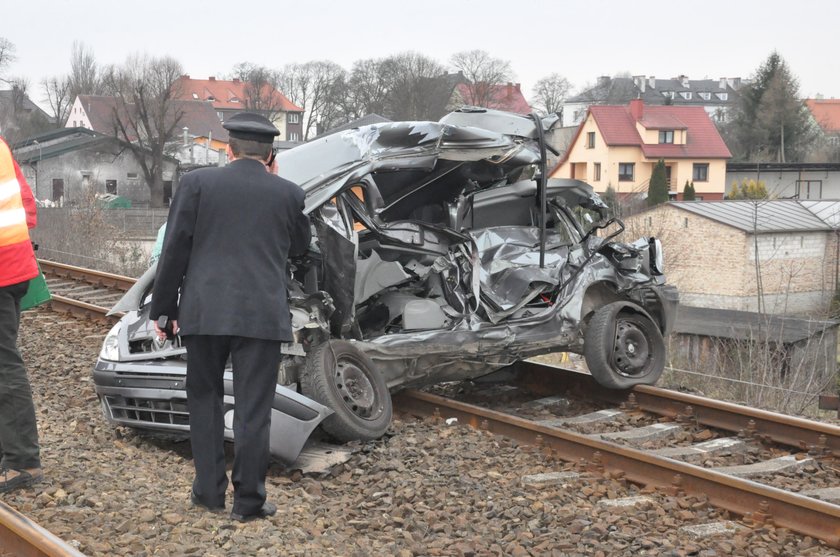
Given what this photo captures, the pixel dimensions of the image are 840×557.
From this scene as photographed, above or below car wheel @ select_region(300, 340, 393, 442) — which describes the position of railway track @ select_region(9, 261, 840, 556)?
below

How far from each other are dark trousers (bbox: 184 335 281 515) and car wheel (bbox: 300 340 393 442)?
155 centimetres

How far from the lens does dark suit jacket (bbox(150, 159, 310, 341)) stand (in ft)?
16.1

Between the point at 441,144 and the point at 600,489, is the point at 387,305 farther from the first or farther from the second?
the point at 600,489

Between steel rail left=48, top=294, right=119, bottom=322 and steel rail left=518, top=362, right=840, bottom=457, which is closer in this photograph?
steel rail left=518, top=362, right=840, bottom=457

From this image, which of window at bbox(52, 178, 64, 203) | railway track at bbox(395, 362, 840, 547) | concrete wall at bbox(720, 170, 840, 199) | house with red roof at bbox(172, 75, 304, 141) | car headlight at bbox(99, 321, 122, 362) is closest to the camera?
railway track at bbox(395, 362, 840, 547)

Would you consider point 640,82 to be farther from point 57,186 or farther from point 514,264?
point 514,264

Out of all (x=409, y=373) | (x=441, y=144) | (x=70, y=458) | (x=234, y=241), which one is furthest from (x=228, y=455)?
(x=441, y=144)

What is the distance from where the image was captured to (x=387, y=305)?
26.3 ft

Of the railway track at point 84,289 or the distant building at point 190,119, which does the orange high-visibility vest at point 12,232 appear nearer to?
the railway track at point 84,289

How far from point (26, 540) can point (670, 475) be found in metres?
3.63

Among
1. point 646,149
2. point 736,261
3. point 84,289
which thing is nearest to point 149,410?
point 84,289

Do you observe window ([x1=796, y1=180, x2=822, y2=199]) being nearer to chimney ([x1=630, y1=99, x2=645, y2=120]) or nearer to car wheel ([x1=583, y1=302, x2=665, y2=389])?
chimney ([x1=630, y1=99, x2=645, y2=120])

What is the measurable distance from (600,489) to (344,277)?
2.19m

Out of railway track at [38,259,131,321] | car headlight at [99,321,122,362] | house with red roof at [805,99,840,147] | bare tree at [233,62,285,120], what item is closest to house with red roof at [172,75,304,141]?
bare tree at [233,62,285,120]
